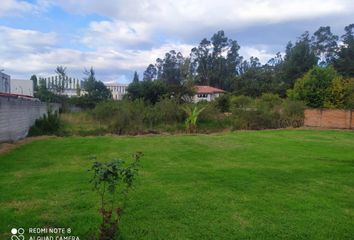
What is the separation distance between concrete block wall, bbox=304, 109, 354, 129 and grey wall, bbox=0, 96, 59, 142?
53.2 ft

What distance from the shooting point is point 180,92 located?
3178 centimetres

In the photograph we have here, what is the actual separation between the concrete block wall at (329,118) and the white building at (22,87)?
29120mm

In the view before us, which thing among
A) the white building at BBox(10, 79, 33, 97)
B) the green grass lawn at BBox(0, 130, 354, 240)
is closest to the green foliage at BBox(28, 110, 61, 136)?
the green grass lawn at BBox(0, 130, 354, 240)

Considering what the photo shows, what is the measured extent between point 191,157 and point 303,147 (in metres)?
4.63

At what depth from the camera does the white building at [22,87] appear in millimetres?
37156

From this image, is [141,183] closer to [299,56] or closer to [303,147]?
[303,147]

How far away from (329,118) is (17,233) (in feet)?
68.1

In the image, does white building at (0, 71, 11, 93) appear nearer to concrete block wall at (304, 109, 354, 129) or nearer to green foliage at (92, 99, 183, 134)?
green foliage at (92, 99, 183, 134)

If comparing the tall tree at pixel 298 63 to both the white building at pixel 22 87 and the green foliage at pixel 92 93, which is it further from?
the white building at pixel 22 87

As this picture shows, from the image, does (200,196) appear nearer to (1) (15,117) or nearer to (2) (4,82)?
(1) (15,117)

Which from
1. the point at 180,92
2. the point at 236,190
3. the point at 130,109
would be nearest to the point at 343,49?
the point at 180,92

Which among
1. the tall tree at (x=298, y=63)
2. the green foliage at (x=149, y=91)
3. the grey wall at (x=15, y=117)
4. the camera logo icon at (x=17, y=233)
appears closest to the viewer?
the camera logo icon at (x=17, y=233)

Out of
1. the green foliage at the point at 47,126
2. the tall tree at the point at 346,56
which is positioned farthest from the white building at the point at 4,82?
the tall tree at the point at 346,56

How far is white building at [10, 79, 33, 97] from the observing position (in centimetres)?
3716
